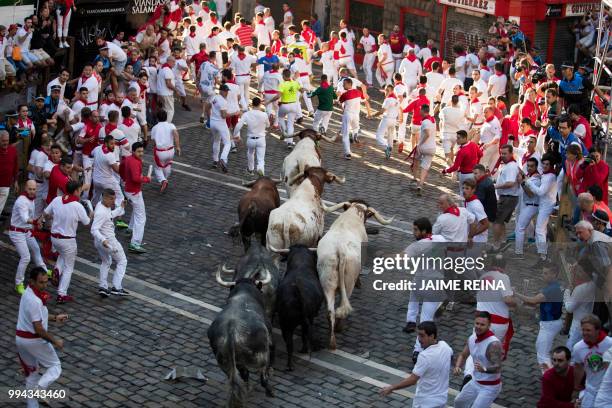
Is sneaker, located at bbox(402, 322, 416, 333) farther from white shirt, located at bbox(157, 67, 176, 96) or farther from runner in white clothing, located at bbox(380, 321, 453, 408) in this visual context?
white shirt, located at bbox(157, 67, 176, 96)

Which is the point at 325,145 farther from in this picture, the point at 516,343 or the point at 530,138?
the point at 516,343

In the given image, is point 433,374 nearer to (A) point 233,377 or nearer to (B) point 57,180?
(A) point 233,377

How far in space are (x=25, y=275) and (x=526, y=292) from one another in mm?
8356

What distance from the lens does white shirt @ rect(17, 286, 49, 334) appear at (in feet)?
43.9

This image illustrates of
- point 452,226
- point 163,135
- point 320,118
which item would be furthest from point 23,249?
point 320,118

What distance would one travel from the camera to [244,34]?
33.8 metres

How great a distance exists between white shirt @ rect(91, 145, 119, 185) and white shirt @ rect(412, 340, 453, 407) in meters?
8.65

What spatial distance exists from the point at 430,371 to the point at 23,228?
7.55 m

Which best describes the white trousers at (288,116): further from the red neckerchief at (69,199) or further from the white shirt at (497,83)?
the red neckerchief at (69,199)

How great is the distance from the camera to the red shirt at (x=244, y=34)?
33625 millimetres

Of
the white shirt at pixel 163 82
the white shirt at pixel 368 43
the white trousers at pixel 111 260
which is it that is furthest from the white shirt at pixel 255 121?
the white shirt at pixel 368 43

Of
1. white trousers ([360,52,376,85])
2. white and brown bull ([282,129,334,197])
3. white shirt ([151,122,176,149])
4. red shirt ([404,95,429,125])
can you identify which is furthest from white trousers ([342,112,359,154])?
white trousers ([360,52,376,85])

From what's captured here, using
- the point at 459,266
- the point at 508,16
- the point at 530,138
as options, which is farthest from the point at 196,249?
the point at 508,16

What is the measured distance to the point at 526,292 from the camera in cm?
1822
